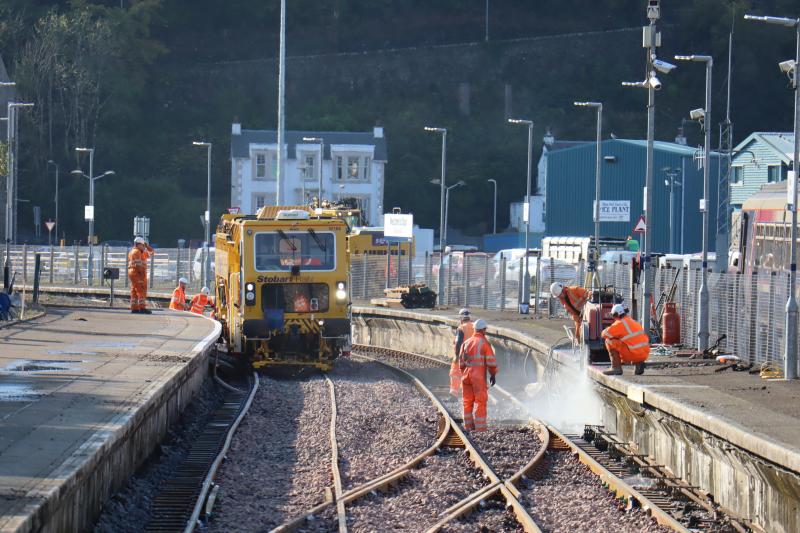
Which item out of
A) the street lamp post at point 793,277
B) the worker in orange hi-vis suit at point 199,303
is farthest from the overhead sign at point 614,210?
the street lamp post at point 793,277

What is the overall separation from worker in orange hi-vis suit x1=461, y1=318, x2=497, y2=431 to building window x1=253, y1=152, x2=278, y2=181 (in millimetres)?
70677

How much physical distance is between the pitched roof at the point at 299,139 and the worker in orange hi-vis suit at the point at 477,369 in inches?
2755

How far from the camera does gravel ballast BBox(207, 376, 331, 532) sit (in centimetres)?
1305

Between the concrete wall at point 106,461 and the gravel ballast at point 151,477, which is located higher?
the concrete wall at point 106,461

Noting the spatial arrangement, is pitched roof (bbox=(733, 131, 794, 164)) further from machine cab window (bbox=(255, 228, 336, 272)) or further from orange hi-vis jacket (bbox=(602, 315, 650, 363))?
orange hi-vis jacket (bbox=(602, 315, 650, 363))

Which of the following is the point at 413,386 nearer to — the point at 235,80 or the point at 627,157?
the point at 627,157

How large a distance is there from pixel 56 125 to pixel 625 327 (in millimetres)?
79012

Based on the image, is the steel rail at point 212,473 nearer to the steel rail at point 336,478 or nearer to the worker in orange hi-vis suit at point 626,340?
the steel rail at point 336,478

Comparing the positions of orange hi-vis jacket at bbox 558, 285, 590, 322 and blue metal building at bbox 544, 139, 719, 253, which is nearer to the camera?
orange hi-vis jacket at bbox 558, 285, 590, 322

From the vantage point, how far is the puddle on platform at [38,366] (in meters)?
19.5

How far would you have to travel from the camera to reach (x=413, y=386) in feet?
86.8

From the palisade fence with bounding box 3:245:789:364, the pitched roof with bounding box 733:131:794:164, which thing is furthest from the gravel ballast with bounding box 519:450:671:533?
the pitched roof with bounding box 733:131:794:164

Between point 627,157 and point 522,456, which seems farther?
point 627,157

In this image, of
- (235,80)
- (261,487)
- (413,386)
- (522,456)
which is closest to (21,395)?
(261,487)
